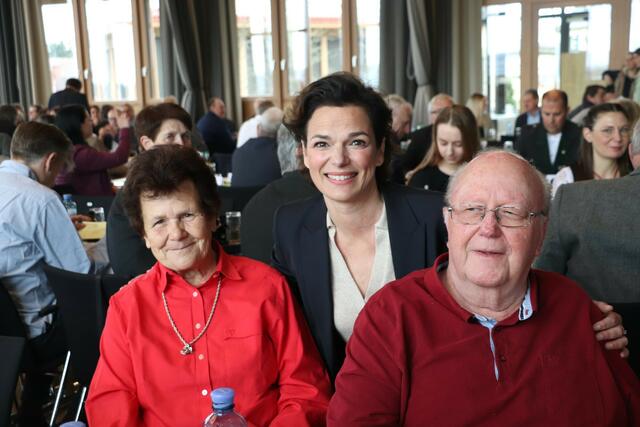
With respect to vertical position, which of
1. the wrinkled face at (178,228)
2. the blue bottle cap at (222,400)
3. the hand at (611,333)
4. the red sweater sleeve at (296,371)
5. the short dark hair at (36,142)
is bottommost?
the red sweater sleeve at (296,371)

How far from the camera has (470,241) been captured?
5.53 ft

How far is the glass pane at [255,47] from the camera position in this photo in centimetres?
1200

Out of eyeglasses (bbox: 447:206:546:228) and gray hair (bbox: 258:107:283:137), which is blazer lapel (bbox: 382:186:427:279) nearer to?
eyeglasses (bbox: 447:206:546:228)

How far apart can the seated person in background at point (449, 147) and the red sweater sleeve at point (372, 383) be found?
296 centimetres

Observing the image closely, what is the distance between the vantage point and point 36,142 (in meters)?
3.61

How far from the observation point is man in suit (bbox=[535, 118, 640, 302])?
7.68 ft

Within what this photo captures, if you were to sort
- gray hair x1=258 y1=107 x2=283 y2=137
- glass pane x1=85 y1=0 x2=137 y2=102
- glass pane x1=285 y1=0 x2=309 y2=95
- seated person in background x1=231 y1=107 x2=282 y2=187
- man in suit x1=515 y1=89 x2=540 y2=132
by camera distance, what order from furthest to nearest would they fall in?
glass pane x1=85 y1=0 x2=137 y2=102 < glass pane x1=285 y1=0 x2=309 y2=95 < man in suit x1=515 y1=89 x2=540 y2=132 < gray hair x1=258 y1=107 x2=283 y2=137 < seated person in background x1=231 y1=107 x2=282 y2=187

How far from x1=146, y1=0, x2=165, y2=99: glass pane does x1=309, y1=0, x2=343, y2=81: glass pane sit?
2739mm

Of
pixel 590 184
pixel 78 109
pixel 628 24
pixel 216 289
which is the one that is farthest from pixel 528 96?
pixel 216 289

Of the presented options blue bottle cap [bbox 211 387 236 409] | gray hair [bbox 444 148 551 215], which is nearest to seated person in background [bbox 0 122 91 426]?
blue bottle cap [bbox 211 387 236 409]

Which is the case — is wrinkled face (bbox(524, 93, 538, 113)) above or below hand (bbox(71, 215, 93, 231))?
above

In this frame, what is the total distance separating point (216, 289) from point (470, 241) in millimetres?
768

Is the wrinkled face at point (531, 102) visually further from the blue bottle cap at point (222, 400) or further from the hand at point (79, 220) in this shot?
the blue bottle cap at point (222, 400)

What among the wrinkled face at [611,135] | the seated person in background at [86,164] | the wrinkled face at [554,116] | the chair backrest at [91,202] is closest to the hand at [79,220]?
the chair backrest at [91,202]
